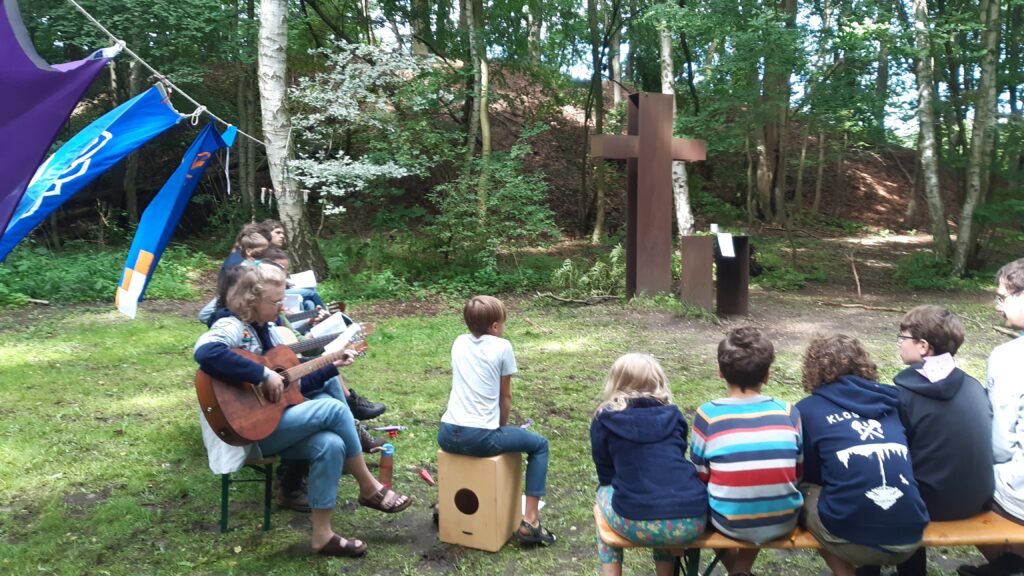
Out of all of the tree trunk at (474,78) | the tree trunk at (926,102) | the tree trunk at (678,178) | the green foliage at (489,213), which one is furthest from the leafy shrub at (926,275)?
the tree trunk at (474,78)

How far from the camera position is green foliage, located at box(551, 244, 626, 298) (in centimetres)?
1076

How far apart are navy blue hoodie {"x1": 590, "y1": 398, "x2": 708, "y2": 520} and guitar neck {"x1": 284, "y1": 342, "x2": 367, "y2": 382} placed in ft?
4.54

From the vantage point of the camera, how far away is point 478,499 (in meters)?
3.25

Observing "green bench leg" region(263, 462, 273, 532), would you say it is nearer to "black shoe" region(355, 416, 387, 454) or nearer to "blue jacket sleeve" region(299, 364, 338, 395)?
"blue jacket sleeve" region(299, 364, 338, 395)

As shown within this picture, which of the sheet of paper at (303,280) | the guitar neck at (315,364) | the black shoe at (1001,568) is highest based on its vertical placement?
the sheet of paper at (303,280)

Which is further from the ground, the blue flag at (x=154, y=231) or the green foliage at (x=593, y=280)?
the blue flag at (x=154, y=231)

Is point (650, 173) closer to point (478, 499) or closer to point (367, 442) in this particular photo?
point (367, 442)

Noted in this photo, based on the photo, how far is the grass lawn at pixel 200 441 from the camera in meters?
3.24

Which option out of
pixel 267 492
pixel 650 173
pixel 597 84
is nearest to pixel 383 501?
pixel 267 492

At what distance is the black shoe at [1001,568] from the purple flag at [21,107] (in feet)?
12.7

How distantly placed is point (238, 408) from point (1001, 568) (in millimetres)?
3131

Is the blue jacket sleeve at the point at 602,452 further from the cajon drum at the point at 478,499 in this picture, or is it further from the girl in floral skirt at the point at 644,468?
the cajon drum at the point at 478,499

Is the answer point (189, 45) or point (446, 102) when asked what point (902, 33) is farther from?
point (189, 45)

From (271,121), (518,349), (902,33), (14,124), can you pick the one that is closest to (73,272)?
(271,121)
